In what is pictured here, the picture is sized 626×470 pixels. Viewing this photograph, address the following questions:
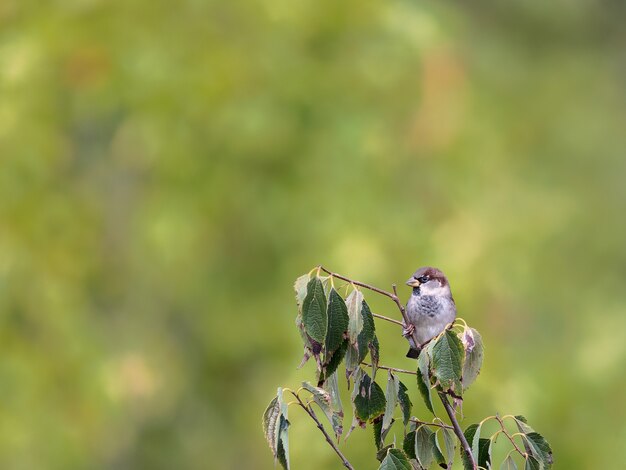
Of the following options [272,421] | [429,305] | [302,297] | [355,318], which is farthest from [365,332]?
[429,305]

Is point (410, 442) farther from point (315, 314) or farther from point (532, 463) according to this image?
point (315, 314)

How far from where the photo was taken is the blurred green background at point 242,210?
6488 millimetres

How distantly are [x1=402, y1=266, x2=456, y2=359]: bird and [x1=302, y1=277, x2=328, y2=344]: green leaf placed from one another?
3.24ft

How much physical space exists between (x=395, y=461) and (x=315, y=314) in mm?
334

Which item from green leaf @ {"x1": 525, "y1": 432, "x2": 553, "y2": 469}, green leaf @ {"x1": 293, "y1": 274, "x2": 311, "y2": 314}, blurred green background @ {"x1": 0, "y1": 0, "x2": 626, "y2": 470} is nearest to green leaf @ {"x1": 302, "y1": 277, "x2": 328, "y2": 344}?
green leaf @ {"x1": 293, "y1": 274, "x2": 311, "y2": 314}

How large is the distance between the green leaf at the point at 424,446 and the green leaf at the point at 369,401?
0.10 metres

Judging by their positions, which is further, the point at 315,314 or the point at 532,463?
the point at 532,463

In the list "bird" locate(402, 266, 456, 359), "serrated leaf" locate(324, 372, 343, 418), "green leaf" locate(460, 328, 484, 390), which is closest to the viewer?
"green leaf" locate(460, 328, 484, 390)

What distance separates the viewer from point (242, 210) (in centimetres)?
698

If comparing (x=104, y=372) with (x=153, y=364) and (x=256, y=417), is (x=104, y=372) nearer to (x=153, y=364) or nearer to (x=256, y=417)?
(x=153, y=364)

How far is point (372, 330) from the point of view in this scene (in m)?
2.31

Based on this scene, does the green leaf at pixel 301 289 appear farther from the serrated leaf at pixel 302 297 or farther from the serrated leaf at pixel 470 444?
the serrated leaf at pixel 470 444

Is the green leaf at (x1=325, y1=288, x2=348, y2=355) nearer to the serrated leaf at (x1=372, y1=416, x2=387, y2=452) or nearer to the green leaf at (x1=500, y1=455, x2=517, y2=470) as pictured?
the serrated leaf at (x1=372, y1=416, x2=387, y2=452)

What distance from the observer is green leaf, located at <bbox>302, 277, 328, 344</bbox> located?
2227 mm
